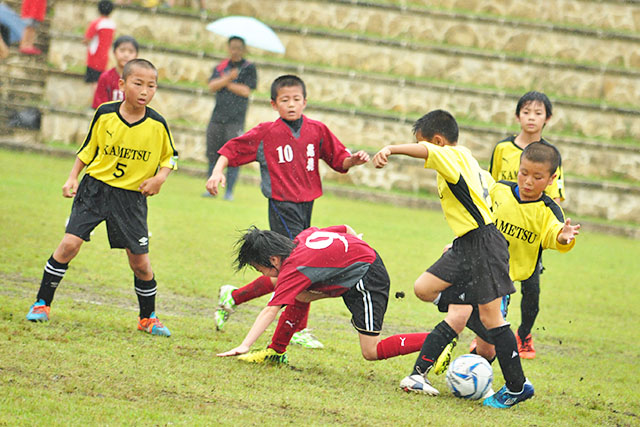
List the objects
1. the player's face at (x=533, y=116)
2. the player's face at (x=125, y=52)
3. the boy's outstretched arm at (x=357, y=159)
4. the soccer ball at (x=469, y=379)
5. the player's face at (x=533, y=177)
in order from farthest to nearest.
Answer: the player's face at (x=125, y=52) → the player's face at (x=533, y=116) → the boy's outstretched arm at (x=357, y=159) → the player's face at (x=533, y=177) → the soccer ball at (x=469, y=379)

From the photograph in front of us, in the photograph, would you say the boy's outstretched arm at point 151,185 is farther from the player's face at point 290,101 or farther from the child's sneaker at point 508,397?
the child's sneaker at point 508,397

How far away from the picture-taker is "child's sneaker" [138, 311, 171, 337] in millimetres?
5566

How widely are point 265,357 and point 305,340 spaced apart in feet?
2.52

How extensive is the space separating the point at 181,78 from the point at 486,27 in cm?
647

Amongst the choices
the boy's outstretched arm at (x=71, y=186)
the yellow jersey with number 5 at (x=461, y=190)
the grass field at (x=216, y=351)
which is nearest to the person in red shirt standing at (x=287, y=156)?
the grass field at (x=216, y=351)

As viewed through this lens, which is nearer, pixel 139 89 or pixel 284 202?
pixel 139 89

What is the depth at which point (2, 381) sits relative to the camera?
3980 millimetres

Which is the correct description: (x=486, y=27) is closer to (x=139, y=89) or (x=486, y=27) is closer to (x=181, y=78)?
(x=181, y=78)

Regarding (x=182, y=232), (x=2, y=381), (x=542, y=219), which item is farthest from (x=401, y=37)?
(x=2, y=381)

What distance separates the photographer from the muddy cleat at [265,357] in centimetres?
509

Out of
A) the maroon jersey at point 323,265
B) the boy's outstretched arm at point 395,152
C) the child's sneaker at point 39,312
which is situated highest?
the boy's outstretched arm at point 395,152

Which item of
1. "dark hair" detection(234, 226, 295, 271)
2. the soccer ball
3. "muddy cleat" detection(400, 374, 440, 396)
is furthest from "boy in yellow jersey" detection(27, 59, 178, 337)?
the soccer ball

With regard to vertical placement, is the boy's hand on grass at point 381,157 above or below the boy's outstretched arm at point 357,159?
above

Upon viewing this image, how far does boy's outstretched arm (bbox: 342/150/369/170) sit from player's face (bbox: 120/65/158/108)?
1.47 metres
